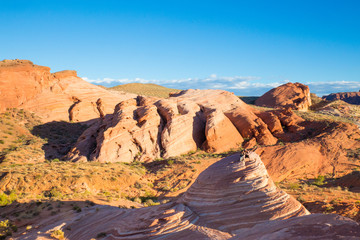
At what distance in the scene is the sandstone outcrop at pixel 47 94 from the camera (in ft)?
133

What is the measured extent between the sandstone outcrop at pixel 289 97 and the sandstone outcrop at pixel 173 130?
2936cm

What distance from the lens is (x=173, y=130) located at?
2800 cm

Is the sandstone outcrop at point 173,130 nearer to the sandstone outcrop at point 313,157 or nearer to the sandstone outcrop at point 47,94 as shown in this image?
the sandstone outcrop at point 313,157

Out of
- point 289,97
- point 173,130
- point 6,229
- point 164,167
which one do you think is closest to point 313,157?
point 164,167

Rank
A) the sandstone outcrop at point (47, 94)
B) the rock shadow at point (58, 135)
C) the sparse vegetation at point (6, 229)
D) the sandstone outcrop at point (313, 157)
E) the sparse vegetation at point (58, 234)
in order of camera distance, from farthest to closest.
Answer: the sandstone outcrop at point (47, 94) → the rock shadow at point (58, 135) → the sandstone outcrop at point (313, 157) → the sparse vegetation at point (6, 229) → the sparse vegetation at point (58, 234)

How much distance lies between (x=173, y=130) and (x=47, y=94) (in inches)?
1055

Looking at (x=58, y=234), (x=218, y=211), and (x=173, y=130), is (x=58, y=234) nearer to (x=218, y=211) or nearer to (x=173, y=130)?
(x=218, y=211)

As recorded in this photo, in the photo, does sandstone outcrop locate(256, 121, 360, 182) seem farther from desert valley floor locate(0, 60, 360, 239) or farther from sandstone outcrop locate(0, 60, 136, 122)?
sandstone outcrop locate(0, 60, 136, 122)

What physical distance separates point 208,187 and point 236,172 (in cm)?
Result: 119

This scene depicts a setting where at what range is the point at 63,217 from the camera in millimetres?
12906

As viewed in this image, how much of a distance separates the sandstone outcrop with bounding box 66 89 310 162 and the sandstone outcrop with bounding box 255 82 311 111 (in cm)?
2936

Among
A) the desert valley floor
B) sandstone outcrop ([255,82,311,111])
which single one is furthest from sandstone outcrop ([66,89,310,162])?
sandstone outcrop ([255,82,311,111])

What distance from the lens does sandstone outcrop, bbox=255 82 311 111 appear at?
60.9m

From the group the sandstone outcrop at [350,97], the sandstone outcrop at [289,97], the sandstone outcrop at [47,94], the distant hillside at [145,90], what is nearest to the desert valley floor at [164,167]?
the sandstone outcrop at [47,94]
